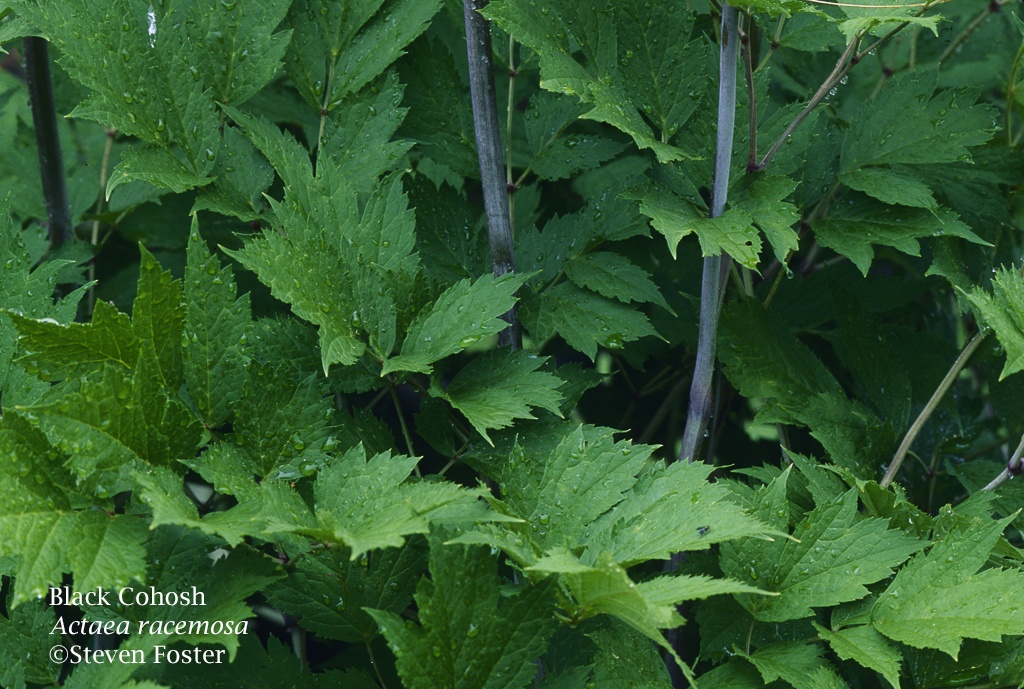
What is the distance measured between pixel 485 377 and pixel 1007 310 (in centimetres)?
50

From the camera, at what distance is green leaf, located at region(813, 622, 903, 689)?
2.63ft

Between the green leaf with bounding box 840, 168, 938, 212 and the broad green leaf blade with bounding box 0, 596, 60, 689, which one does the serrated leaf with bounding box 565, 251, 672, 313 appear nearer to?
the green leaf with bounding box 840, 168, 938, 212

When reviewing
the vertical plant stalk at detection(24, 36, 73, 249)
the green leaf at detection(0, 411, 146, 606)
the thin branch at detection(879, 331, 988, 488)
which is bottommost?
the thin branch at detection(879, 331, 988, 488)

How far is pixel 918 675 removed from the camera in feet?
2.85

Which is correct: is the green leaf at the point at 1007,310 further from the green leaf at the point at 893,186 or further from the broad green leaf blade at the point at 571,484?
the broad green leaf blade at the point at 571,484

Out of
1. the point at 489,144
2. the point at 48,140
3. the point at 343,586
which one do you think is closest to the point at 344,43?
the point at 489,144

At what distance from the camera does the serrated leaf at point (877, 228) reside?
1.00 m

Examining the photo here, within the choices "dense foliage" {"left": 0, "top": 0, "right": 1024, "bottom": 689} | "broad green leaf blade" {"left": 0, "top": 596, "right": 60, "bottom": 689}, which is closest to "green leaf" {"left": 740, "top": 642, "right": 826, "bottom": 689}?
"dense foliage" {"left": 0, "top": 0, "right": 1024, "bottom": 689}

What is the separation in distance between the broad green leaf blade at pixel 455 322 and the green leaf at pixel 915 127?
0.46m

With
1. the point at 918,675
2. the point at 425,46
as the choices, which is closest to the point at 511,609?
the point at 918,675

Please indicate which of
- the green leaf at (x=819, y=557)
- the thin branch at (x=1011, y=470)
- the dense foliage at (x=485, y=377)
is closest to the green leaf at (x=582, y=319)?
the dense foliage at (x=485, y=377)

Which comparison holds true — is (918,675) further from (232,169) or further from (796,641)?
(232,169)

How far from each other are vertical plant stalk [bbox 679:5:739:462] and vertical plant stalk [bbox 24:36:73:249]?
77 centimetres

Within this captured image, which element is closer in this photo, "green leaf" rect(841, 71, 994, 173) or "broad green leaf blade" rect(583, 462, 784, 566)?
"broad green leaf blade" rect(583, 462, 784, 566)
